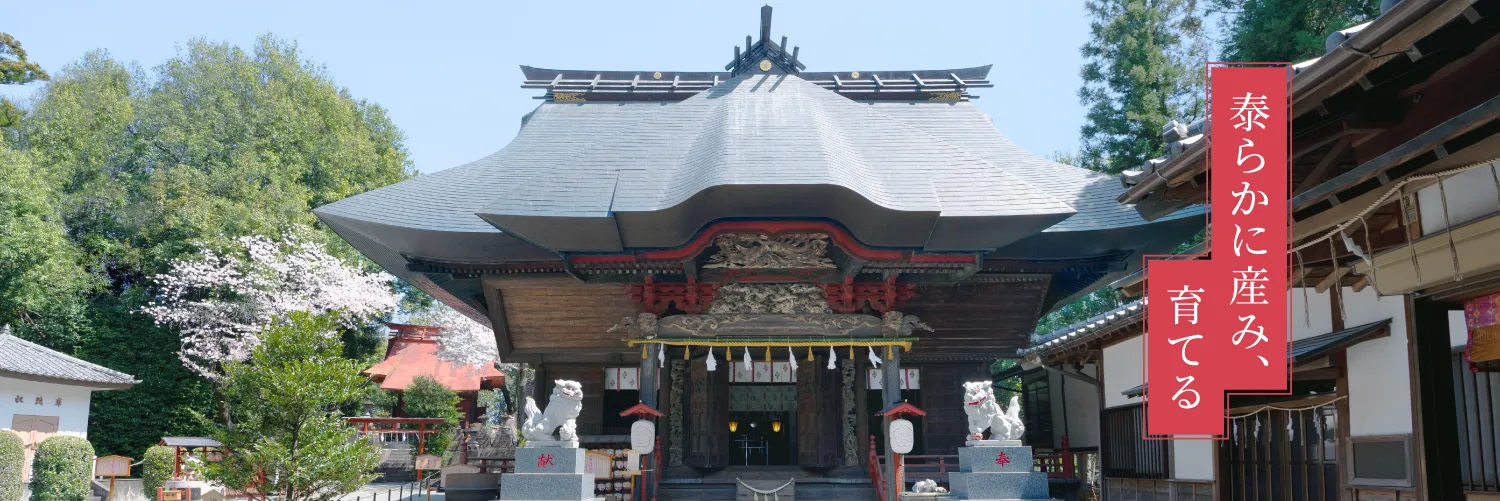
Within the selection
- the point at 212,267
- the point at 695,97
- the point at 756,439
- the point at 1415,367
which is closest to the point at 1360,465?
the point at 1415,367

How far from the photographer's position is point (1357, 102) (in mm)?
5707

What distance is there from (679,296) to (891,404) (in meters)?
3.65

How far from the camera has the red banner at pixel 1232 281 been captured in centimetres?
582

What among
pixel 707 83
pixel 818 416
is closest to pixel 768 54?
pixel 707 83

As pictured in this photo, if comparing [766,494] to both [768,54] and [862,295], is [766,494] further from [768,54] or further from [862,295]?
[768,54]

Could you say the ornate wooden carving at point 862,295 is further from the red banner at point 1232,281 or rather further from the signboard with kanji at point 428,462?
the red banner at point 1232,281

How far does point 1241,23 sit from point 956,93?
21.6 feet

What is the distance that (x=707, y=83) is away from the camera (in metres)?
21.3

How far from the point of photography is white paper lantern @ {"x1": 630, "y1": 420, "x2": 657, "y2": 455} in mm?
14719

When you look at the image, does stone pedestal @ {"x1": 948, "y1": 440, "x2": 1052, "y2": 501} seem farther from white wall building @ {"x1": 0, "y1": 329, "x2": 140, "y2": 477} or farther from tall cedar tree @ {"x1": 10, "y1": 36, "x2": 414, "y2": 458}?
tall cedar tree @ {"x1": 10, "y1": 36, "x2": 414, "y2": 458}

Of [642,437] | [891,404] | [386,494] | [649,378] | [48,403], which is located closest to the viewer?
[642,437]

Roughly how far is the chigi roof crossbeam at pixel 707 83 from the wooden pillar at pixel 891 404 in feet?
22.7

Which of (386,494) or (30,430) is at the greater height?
(30,430)

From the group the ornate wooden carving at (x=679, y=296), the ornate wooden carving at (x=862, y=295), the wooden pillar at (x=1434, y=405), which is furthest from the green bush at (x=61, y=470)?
the wooden pillar at (x=1434, y=405)
